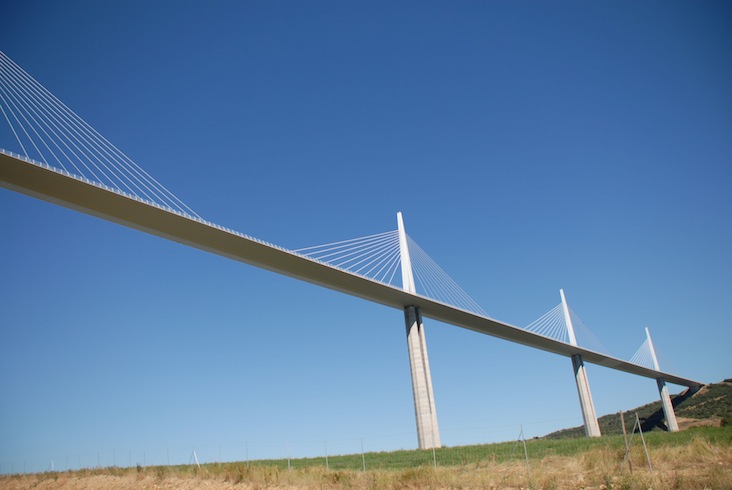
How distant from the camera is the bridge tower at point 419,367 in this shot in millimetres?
38938

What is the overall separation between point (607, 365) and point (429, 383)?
4316cm

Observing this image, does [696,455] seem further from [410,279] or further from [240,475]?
[410,279]

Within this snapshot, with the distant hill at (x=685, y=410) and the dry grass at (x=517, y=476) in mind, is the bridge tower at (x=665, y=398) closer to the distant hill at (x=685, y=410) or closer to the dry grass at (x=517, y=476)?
the distant hill at (x=685, y=410)

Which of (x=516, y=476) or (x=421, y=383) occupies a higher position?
(x=421, y=383)

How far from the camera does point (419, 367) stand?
4106 cm

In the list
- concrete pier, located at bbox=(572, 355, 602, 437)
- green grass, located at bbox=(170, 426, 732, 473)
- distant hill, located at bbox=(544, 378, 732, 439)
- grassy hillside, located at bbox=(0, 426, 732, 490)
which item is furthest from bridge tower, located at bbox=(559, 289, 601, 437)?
grassy hillside, located at bbox=(0, 426, 732, 490)

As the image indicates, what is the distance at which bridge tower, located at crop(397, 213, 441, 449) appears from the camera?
3894 centimetres

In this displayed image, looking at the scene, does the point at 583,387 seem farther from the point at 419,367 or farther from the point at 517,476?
the point at 517,476

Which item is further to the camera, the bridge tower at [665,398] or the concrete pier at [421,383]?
the bridge tower at [665,398]

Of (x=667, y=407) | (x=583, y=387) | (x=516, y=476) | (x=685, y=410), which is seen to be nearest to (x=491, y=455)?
(x=516, y=476)

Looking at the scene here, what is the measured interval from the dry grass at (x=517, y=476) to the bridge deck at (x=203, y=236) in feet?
43.3

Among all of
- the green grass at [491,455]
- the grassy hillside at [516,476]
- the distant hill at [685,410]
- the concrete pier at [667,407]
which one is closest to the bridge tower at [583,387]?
the distant hill at [685,410]

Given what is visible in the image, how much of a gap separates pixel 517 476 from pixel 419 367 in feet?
87.4

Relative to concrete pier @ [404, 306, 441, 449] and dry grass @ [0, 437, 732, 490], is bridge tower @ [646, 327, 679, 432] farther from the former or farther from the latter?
dry grass @ [0, 437, 732, 490]
